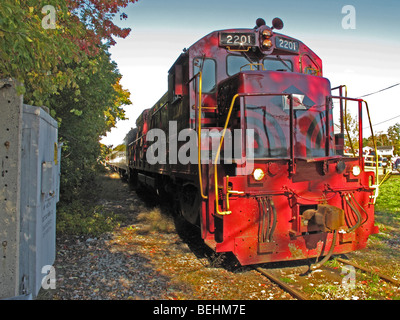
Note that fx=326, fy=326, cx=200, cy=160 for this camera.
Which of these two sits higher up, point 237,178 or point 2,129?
point 2,129

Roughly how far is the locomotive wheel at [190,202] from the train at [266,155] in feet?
0.08

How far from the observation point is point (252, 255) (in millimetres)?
4438

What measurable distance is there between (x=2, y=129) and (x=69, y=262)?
2917 millimetres

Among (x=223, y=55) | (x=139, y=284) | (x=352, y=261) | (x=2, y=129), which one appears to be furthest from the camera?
(x=223, y=55)

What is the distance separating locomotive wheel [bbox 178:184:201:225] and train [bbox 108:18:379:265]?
0.02 m

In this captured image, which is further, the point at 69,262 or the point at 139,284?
the point at 69,262

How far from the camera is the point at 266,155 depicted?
498 cm

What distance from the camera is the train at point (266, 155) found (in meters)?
4.45

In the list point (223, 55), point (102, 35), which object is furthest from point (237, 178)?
point (102, 35)

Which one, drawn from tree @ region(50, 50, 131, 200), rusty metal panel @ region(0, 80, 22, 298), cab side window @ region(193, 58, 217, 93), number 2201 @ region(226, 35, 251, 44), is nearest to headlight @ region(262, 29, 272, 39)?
number 2201 @ region(226, 35, 251, 44)

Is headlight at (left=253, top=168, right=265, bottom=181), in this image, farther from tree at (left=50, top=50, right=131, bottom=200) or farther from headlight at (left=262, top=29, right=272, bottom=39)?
tree at (left=50, top=50, right=131, bottom=200)

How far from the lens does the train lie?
4.45 meters
